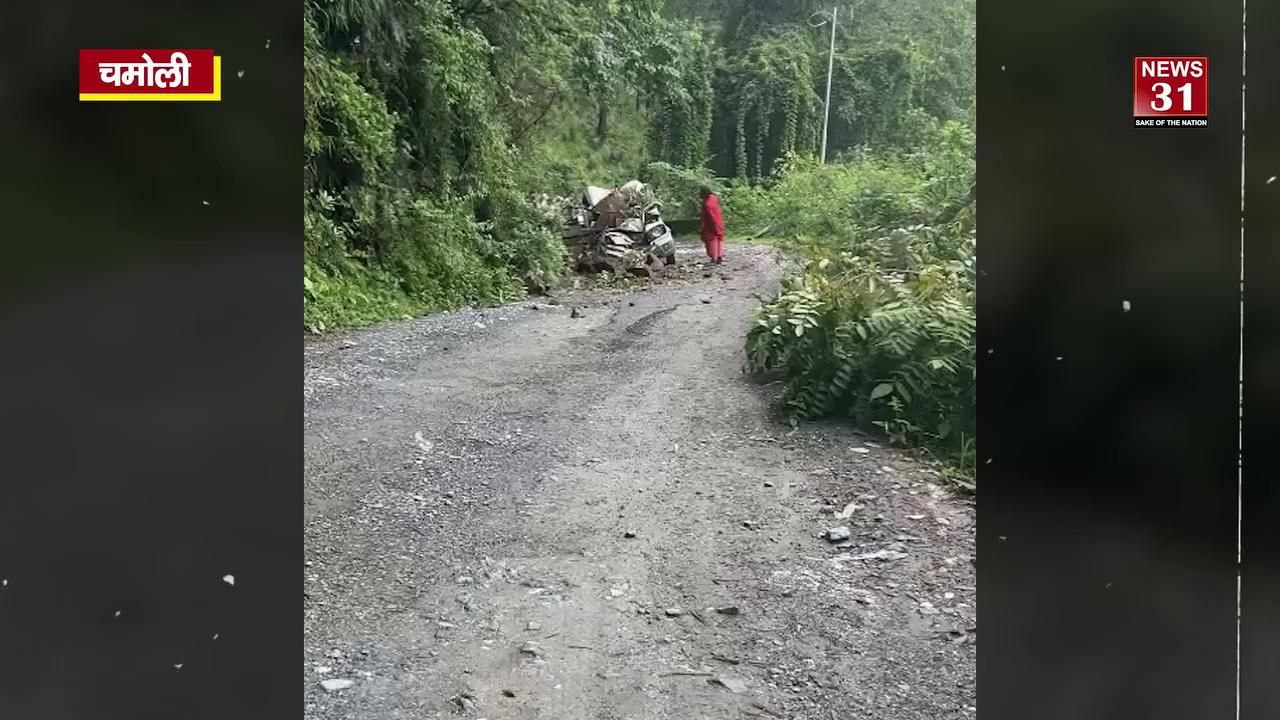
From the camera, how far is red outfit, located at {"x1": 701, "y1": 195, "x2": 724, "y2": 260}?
1.73m

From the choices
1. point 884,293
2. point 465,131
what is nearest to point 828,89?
point 884,293

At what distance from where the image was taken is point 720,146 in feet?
5.56

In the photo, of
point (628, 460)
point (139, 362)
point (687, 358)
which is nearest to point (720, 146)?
point (687, 358)

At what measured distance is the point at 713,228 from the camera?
5.70ft

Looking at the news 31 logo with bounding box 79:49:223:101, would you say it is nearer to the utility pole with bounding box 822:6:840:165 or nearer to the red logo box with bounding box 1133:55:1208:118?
the utility pole with bounding box 822:6:840:165

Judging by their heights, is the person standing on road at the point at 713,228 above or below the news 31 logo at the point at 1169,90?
below

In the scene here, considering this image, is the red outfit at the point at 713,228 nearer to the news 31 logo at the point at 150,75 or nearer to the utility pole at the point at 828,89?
the utility pole at the point at 828,89

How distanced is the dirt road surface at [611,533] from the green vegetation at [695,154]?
0.34ft

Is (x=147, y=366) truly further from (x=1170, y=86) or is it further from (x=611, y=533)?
(x=1170, y=86)

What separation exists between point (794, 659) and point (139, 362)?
1.43m

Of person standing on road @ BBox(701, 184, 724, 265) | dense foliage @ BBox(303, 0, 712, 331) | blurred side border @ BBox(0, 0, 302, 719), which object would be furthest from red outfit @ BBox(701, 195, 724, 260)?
blurred side border @ BBox(0, 0, 302, 719)

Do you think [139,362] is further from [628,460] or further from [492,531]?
[628,460]

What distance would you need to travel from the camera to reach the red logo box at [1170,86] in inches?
63.6

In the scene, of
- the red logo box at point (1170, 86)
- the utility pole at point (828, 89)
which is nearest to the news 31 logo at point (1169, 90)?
the red logo box at point (1170, 86)
